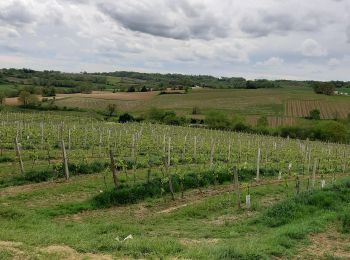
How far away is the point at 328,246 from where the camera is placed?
10.3 meters

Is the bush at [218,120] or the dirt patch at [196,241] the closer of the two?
the dirt patch at [196,241]

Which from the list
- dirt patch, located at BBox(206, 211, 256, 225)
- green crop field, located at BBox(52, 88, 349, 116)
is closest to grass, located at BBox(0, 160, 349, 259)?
dirt patch, located at BBox(206, 211, 256, 225)

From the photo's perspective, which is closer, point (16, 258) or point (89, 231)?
point (16, 258)

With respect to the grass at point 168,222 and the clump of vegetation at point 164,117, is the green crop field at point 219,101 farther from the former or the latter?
the grass at point 168,222

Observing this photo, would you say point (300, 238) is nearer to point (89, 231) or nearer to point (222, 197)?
point (89, 231)

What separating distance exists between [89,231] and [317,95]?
104 m

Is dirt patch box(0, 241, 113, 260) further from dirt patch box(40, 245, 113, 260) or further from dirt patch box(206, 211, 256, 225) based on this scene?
dirt patch box(206, 211, 256, 225)

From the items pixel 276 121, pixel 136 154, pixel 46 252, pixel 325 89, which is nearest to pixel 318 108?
pixel 276 121

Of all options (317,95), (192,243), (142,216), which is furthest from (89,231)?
(317,95)

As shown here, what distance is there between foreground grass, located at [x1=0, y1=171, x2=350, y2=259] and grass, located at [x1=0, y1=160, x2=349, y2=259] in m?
0.02

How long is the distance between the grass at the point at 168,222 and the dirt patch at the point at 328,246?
0.78ft

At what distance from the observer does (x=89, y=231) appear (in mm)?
10906

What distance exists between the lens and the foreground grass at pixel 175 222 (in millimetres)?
9000

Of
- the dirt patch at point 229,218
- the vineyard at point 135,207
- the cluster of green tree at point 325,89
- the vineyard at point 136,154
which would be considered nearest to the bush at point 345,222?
the vineyard at point 135,207
